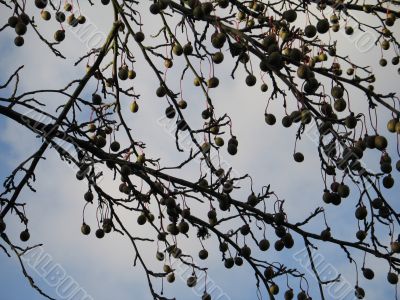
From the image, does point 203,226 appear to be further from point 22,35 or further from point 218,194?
point 22,35

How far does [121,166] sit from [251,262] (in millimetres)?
1068

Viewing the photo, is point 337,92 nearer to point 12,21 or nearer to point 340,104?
point 340,104

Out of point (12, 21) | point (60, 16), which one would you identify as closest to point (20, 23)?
point (12, 21)

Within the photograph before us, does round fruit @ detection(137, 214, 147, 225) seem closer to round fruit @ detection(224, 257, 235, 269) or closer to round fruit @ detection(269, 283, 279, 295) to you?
round fruit @ detection(224, 257, 235, 269)

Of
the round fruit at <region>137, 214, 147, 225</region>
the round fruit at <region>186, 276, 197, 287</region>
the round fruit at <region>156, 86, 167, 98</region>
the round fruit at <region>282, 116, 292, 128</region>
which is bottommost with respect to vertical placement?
the round fruit at <region>186, 276, 197, 287</region>

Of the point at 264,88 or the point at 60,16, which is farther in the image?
the point at 60,16

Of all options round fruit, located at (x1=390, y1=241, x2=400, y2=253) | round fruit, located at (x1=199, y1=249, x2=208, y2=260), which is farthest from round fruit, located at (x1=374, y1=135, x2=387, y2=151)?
round fruit, located at (x1=199, y1=249, x2=208, y2=260)

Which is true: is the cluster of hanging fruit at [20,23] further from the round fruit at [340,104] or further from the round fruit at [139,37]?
the round fruit at [340,104]

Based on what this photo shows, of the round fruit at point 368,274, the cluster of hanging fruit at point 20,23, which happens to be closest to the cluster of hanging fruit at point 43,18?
the cluster of hanging fruit at point 20,23

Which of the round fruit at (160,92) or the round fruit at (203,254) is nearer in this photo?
the round fruit at (160,92)

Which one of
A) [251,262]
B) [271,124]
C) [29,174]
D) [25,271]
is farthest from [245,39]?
[25,271]

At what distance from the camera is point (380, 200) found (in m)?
2.88

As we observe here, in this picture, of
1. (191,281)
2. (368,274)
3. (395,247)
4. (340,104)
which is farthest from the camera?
(191,281)

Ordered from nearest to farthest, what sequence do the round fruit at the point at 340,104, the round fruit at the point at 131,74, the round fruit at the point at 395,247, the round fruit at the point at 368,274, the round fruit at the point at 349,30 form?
the round fruit at the point at 340,104, the round fruit at the point at 395,247, the round fruit at the point at 368,274, the round fruit at the point at 131,74, the round fruit at the point at 349,30
